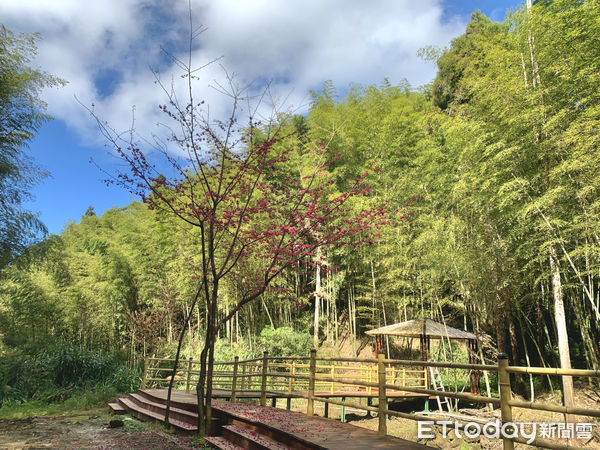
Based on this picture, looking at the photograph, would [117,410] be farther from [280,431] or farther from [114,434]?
[280,431]

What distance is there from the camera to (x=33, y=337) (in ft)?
35.4

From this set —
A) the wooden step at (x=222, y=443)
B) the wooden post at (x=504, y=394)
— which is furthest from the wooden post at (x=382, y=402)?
the wooden step at (x=222, y=443)

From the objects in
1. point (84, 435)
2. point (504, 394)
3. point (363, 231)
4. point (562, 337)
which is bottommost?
point (84, 435)

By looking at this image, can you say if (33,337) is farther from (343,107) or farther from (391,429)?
(343,107)

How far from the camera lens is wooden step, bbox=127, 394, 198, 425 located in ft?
14.3

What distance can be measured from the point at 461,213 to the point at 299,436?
5.34 metres

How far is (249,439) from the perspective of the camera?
3.18 metres

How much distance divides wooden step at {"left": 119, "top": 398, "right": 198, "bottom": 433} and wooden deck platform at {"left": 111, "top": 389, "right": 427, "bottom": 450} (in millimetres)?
13

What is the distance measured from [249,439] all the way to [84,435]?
2600 mm

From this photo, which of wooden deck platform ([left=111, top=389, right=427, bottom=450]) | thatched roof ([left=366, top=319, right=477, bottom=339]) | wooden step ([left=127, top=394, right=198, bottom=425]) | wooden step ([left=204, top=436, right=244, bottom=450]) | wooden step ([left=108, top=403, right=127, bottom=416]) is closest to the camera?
wooden deck platform ([left=111, top=389, right=427, bottom=450])

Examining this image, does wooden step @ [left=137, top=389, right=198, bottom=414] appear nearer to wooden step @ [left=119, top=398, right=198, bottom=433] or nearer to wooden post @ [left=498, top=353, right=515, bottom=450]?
wooden step @ [left=119, top=398, right=198, bottom=433]

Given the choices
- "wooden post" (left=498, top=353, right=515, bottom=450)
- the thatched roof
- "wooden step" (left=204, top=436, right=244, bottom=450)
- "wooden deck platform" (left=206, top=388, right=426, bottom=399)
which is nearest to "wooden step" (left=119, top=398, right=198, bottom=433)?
"wooden step" (left=204, top=436, right=244, bottom=450)

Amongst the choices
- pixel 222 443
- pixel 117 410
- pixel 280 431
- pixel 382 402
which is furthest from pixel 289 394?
pixel 117 410

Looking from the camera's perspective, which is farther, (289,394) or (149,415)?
(149,415)
